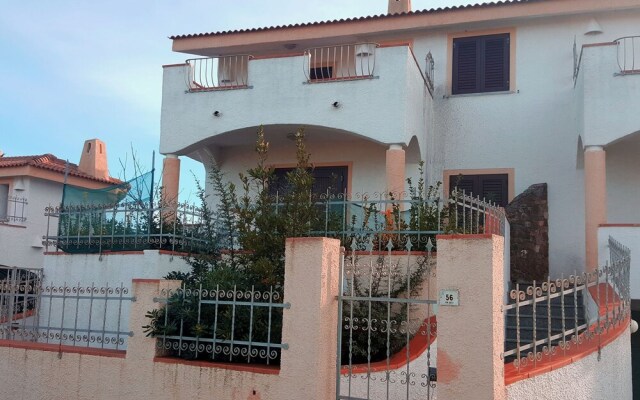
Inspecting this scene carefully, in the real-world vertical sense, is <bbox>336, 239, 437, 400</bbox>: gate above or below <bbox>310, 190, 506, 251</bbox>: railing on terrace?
below

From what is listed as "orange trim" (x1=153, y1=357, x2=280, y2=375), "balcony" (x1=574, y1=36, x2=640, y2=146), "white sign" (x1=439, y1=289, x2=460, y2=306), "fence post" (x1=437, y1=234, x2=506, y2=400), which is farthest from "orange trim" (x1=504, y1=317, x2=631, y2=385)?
"balcony" (x1=574, y1=36, x2=640, y2=146)

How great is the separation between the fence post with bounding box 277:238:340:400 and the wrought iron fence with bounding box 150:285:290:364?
38 cm

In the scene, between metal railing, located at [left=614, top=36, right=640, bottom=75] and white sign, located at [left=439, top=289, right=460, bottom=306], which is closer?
white sign, located at [left=439, top=289, right=460, bottom=306]

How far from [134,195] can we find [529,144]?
8025 mm

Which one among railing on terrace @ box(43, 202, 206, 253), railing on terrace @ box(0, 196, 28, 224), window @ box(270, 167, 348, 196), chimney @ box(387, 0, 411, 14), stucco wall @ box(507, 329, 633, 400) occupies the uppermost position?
chimney @ box(387, 0, 411, 14)

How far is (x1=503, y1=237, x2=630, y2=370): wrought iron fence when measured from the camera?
6395mm

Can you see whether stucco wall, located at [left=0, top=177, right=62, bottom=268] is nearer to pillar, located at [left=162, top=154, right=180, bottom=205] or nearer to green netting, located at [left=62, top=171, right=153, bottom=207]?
pillar, located at [left=162, top=154, right=180, bottom=205]

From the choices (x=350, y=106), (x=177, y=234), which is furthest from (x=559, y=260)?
(x=177, y=234)

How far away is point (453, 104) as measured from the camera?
49.0 feet

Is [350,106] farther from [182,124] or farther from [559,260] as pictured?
[559,260]

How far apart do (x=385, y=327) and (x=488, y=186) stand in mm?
7338

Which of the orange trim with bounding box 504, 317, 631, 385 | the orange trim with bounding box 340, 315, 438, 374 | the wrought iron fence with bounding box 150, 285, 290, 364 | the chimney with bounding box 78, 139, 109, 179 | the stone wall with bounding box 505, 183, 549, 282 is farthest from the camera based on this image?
the chimney with bounding box 78, 139, 109, 179

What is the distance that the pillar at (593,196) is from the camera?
38.9 ft

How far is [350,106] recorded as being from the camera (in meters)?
12.7
